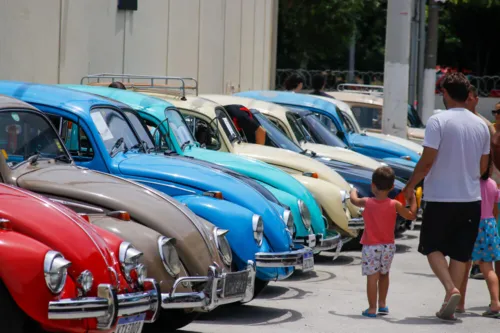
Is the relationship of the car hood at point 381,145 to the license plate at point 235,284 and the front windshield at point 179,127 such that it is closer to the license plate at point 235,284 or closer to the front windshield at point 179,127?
the front windshield at point 179,127

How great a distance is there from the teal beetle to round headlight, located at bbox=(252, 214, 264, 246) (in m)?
1.58

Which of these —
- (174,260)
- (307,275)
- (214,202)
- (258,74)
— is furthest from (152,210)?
(258,74)

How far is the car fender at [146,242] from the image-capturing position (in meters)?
6.86

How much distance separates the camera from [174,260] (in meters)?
7.08

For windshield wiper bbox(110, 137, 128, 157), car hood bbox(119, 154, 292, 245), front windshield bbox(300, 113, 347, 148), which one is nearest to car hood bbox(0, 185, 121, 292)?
car hood bbox(119, 154, 292, 245)

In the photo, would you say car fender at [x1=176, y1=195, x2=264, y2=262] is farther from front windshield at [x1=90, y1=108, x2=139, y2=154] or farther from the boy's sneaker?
the boy's sneaker

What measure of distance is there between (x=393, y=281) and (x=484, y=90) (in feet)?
107

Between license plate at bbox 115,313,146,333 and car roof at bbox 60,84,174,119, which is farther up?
car roof at bbox 60,84,174,119

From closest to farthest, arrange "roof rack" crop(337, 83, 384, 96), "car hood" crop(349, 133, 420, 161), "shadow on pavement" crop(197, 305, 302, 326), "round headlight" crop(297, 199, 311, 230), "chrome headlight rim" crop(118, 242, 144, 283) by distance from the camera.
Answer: "chrome headlight rim" crop(118, 242, 144, 283) < "shadow on pavement" crop(197, 305, 302, 326) < "round headlight" crop(297, 199, 311, 230) < "car hood" crop(349, 133, 420, 161) < "roof rack" crop(337, 83, 384, 96)

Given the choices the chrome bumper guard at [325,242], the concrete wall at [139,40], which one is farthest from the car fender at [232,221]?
the concrete wall at [139,40]

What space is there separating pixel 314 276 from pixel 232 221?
3.04 metres

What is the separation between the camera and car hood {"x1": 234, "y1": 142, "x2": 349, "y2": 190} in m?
12.2

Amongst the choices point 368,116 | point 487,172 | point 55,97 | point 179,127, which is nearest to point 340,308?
point 487,172

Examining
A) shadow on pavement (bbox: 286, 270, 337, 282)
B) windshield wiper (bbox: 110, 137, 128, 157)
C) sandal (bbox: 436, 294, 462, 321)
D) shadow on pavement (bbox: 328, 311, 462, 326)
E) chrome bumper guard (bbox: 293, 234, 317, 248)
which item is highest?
windshield wiper (bbox: 110, 137, 128, 157)
